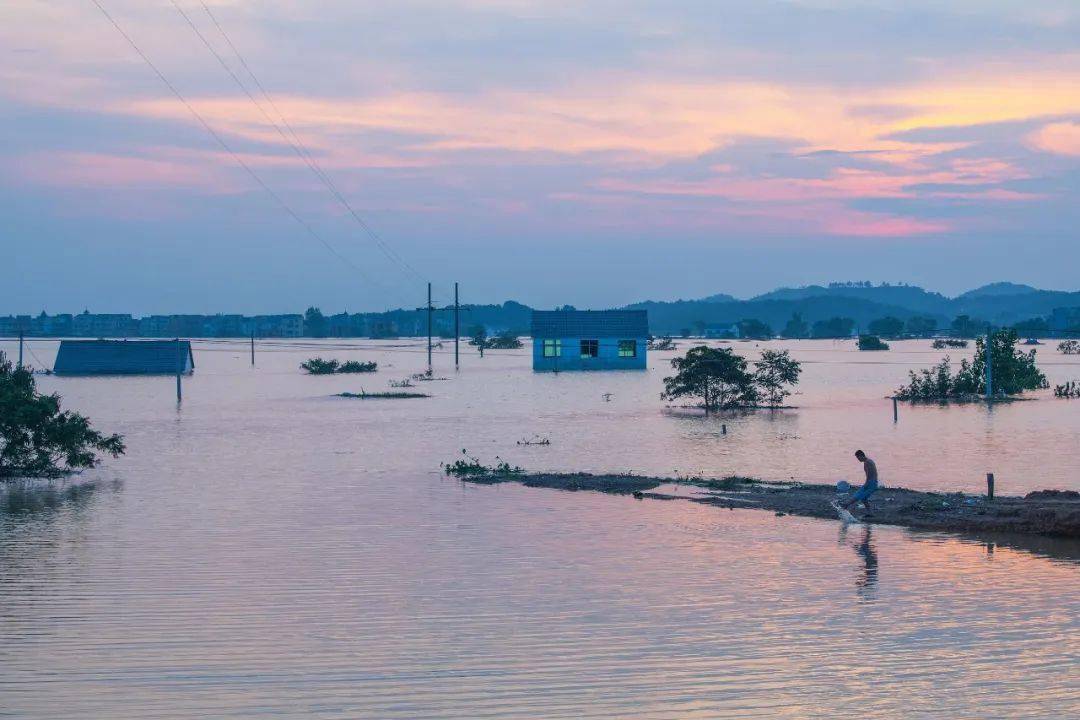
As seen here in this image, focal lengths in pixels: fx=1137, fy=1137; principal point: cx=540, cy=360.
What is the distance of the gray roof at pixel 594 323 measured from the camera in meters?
78.6

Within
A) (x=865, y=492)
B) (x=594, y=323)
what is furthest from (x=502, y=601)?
(x=594, y=323)

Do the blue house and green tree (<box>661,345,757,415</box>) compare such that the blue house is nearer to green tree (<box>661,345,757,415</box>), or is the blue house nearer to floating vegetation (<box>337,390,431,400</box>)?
floating vegetation (<box>337,390,431,400</box>)

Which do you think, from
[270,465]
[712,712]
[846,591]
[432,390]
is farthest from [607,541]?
[432,390]

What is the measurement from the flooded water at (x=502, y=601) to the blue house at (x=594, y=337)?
5005cm

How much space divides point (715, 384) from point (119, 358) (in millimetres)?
51409

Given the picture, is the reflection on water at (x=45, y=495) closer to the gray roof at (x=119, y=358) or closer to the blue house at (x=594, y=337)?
the blue house at (x=594, y=337)

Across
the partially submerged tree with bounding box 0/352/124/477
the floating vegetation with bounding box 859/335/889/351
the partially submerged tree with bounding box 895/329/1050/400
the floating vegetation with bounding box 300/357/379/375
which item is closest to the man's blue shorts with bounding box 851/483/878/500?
the partially submerged tree with bounding box 0/352/124/477

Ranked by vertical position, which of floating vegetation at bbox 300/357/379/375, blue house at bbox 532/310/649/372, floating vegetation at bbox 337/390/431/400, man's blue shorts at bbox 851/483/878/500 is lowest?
man's blue shorts at bbox 851/483/878/500

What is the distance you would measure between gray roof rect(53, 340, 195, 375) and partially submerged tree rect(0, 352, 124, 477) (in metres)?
58.0

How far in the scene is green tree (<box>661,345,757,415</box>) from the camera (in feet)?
164

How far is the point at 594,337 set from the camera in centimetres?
7969

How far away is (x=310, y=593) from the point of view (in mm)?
13117

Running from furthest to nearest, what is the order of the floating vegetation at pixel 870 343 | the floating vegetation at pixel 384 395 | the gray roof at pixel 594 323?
the floating vegetation at pixel 870 343
the gray roof at pixel 594 323
the floating vegetation at pixel 384 395

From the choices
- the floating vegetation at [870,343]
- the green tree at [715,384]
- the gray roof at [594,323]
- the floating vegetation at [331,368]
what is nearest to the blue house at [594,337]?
the gray roof at [594,323]
